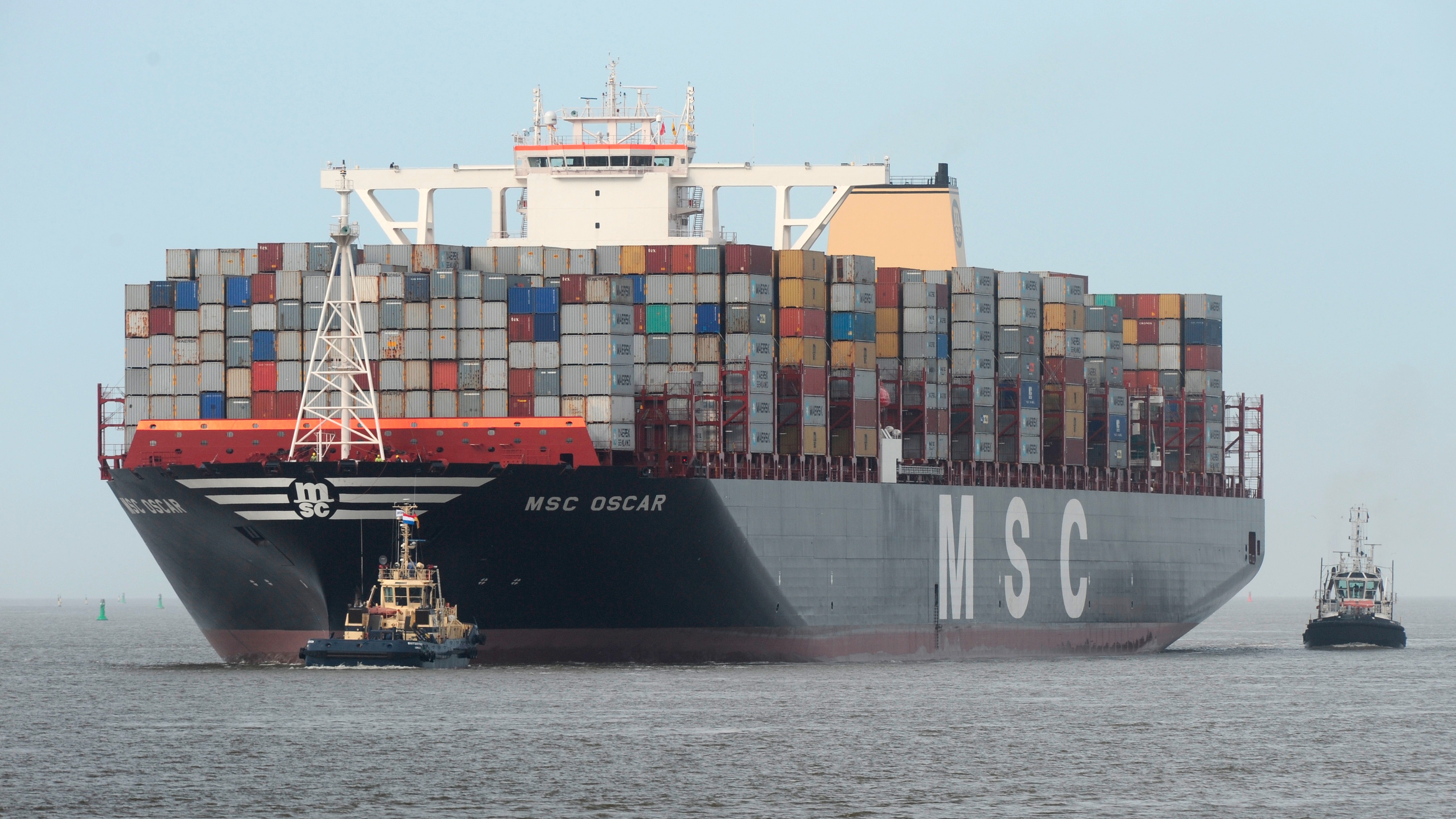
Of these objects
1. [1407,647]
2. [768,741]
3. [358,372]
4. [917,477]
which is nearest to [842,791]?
[768,741]

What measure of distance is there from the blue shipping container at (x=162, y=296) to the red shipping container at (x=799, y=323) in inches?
649

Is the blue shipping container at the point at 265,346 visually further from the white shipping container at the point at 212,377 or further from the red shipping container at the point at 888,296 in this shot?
the red shipping container at the point at 888,296

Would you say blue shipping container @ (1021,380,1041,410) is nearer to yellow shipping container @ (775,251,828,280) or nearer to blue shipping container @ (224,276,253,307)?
yellow shipping container @ (775,251,828,280)

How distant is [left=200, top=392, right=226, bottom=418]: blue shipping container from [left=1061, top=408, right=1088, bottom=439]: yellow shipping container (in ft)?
86.7

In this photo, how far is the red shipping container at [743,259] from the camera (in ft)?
201

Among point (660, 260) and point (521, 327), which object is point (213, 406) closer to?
point (521, 327)

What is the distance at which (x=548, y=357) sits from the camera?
58.1 m

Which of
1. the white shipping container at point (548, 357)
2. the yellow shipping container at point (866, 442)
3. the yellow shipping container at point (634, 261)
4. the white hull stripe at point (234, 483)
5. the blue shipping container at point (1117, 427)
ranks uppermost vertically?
the yellow shipping container at point (634, 261)

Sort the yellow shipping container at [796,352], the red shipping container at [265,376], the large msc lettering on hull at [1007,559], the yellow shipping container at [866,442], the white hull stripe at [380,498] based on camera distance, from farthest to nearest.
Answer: the large msc lettering on hull at [1007,559] → the yellow shipping container at [866,442] → the yellow shipping container at [796,352] → the red shipping container at [265,376] → the white hull stripe at [380,498]

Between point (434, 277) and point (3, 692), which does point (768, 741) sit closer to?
point (434, 277)

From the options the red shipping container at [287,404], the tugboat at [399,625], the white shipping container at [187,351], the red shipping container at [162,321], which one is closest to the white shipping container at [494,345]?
the red shipping container at [287,404]

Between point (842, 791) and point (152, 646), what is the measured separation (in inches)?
2469

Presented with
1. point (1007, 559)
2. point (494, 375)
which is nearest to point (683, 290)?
point (494, 375)

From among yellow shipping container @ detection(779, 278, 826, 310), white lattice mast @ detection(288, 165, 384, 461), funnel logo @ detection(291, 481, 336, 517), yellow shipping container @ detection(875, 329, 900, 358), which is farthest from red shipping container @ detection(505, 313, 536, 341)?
yellow shipping container @ detection(875, 329, 900, 358)
